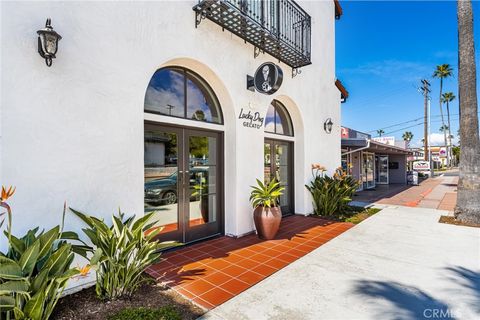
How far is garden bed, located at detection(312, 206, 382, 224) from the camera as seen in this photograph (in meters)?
6.76

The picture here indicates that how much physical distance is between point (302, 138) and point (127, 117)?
5.17m

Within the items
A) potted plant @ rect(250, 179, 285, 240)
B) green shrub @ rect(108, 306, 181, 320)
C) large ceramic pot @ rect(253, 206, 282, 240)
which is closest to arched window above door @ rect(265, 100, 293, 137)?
potted plant @ rect(250, 179, 285, 240)

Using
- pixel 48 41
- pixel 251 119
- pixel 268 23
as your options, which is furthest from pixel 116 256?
pixel 268 23

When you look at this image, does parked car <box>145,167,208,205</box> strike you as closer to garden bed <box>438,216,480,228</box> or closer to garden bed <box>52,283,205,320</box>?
garden bed <box>52,283,205,320</box>

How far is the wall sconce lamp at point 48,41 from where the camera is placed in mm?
2551

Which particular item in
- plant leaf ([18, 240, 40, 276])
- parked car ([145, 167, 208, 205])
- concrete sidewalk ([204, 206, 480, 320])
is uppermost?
parked car ([145, 167, 208, 205])

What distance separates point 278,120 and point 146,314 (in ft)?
18.8

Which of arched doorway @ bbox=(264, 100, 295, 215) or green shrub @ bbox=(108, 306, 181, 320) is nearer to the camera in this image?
green shrub @ bbox=(108, 306, 181, 320)

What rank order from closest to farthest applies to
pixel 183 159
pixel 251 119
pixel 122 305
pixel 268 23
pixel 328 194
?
pixel 122 305
pixel 183 159
pixel 251 119
pixel 268 23
pixel 328 194

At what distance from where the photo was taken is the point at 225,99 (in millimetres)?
5055

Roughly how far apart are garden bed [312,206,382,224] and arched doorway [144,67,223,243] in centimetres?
364

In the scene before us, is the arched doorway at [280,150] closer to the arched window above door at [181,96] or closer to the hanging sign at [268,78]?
the hanging sign at [268,78]

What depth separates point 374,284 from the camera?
320cm

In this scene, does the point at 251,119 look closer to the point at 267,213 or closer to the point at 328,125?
the point at 267,213
